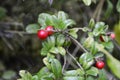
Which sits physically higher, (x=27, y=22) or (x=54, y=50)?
(x=27, y=22)

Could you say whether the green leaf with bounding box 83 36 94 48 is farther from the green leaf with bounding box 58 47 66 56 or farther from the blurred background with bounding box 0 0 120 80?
the blurred background with bounding box 0 0 120 80

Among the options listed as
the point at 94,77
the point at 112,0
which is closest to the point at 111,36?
the point at 94,77

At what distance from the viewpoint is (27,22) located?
205 centimetres

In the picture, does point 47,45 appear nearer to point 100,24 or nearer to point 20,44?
point 100,24

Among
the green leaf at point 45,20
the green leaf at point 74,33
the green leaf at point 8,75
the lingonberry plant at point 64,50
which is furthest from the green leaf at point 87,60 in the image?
the green leaf at point 8,75

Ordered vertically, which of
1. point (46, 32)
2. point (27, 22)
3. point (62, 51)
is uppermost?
point (27, 22)

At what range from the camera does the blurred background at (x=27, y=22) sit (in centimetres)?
202

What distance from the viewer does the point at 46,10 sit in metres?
1.98

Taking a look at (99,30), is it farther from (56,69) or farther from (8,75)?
(8,75)

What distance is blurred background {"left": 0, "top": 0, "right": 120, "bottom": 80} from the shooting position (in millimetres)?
2023

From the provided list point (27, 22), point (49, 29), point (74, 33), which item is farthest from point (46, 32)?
point (27, 22)

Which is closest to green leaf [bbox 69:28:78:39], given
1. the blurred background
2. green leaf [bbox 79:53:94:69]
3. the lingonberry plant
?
the lingonberry plant

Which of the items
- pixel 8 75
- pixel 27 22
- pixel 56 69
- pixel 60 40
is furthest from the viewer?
pixel 8 75

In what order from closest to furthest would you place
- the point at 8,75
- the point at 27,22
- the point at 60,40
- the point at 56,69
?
the point at 56,69, the point at 60,40, the point at 27,22, the point at 8,75
